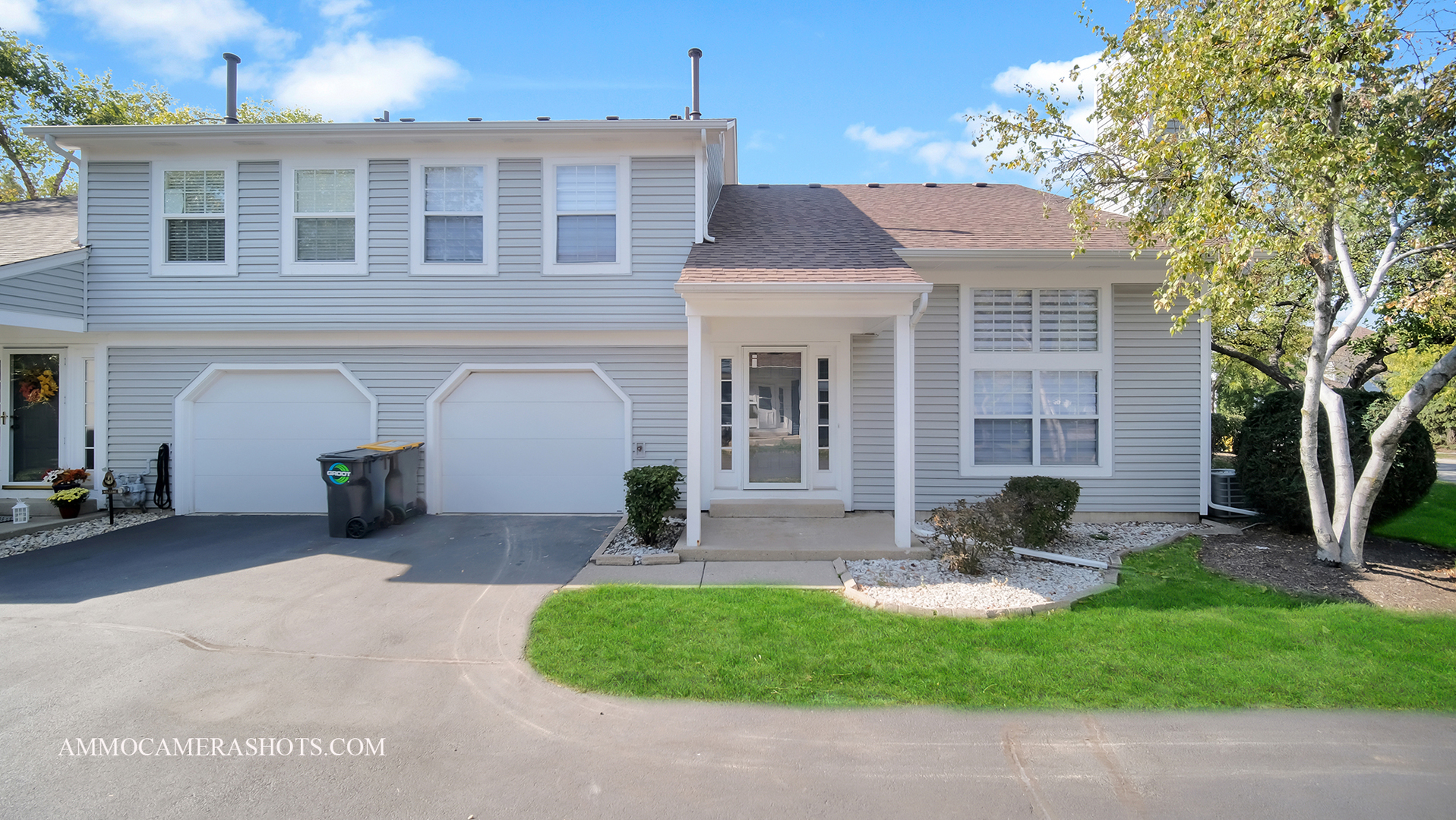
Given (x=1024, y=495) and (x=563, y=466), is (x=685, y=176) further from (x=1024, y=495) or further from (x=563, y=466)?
(x=1024, y=495)

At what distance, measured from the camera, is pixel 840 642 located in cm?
456

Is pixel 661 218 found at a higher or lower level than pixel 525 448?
higher

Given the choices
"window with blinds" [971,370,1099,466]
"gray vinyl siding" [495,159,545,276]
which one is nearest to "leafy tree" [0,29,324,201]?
"gray vinyl siding" [495,159,545,276]

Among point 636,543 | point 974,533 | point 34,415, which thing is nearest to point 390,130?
point 636,543

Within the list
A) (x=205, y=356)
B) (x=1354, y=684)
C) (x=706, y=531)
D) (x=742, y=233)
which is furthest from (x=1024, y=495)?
(x=205, y=356)

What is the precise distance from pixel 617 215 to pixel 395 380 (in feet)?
12.8

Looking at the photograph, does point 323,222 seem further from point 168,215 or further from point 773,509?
point 773,509

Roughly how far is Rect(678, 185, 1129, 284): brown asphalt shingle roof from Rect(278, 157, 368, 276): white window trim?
462 cm

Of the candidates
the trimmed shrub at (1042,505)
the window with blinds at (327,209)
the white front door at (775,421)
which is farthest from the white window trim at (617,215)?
the trimmed shrub at (1042,505)

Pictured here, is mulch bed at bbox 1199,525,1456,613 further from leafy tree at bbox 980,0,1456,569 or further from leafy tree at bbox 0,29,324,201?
leafy tree at bbox 0,29,324,201

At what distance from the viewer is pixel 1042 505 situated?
6.86 metres

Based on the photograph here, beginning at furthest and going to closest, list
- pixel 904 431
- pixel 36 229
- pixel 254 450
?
pixel 36 229 < pixel 254 450 < pixel 904 431

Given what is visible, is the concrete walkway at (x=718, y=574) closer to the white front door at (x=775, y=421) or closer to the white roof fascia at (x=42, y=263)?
the white front door at (x=775, y=421)

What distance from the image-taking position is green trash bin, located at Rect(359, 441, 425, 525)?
811 centimetres
